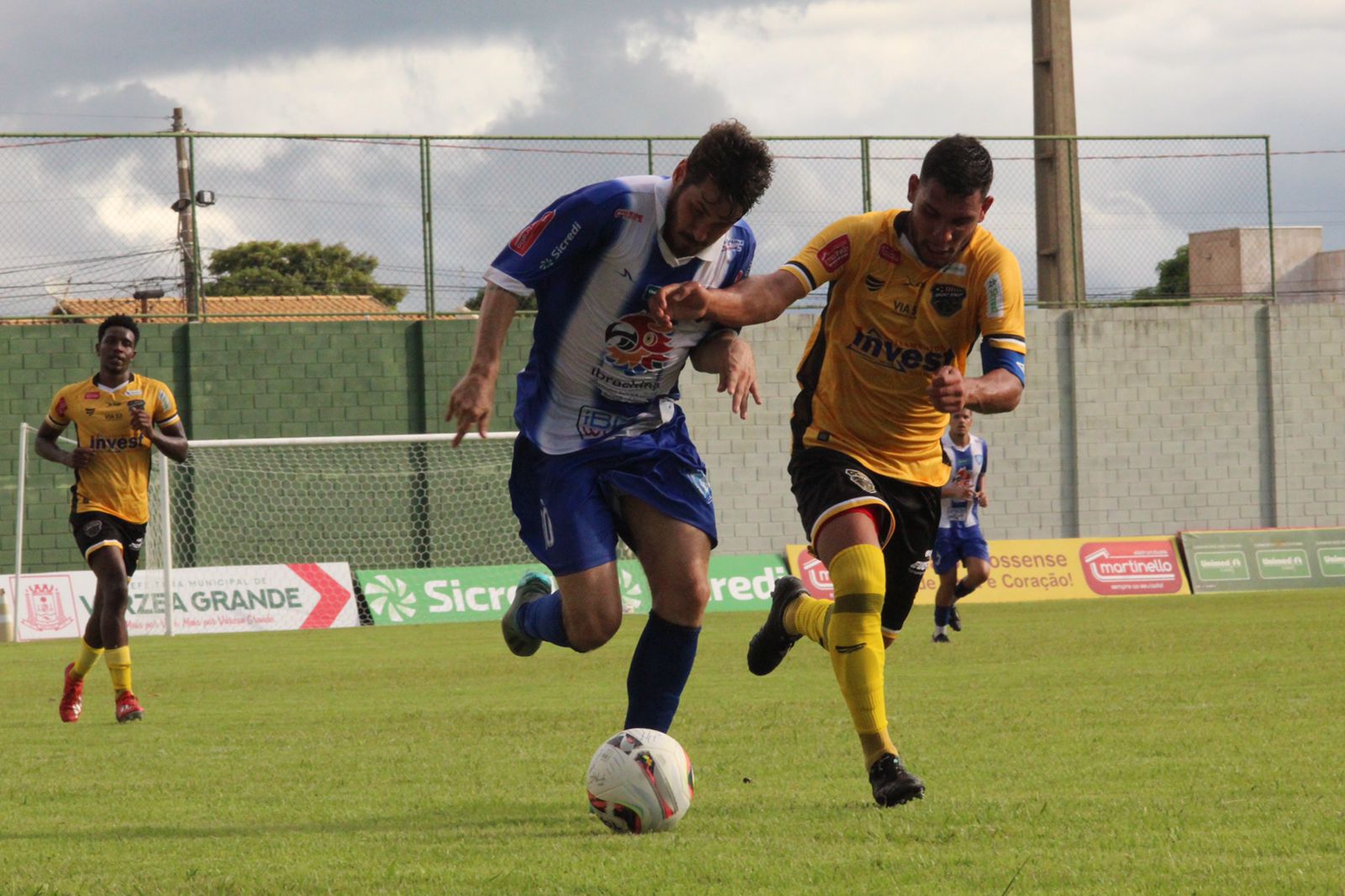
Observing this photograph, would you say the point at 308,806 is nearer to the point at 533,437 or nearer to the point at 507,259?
the point at 533,437

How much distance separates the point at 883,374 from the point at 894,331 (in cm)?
18

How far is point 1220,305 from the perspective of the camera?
26.8 metres

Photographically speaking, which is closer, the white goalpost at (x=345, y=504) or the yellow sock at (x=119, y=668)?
the yellow sock at (x=119, y=668)

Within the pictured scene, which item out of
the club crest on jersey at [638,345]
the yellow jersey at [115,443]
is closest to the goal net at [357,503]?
the yellow jersey at [115,443]

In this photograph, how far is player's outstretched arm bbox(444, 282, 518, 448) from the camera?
5234 mm

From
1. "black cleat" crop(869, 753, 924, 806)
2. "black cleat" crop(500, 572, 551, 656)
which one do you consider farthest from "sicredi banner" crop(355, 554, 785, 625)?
"black cleat" crop(869, 753, 924, 806)

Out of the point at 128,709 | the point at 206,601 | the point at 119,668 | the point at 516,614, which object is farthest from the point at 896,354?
the point at 206,601

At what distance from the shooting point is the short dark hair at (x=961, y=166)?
18.7 ft

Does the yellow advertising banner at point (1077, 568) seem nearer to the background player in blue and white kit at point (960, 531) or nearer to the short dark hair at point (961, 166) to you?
the background player in blue and white kit at point (960, 531)

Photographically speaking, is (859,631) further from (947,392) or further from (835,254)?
(835,254)

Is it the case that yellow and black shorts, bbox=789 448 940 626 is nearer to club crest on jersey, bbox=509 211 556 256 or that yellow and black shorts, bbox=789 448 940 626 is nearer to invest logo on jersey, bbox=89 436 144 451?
club crest on jersey, bbox=509 211 556 256

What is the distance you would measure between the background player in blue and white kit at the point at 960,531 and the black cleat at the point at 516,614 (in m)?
8.62

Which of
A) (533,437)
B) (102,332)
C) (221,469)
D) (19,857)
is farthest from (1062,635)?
(221,469)

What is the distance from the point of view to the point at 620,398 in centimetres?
593
